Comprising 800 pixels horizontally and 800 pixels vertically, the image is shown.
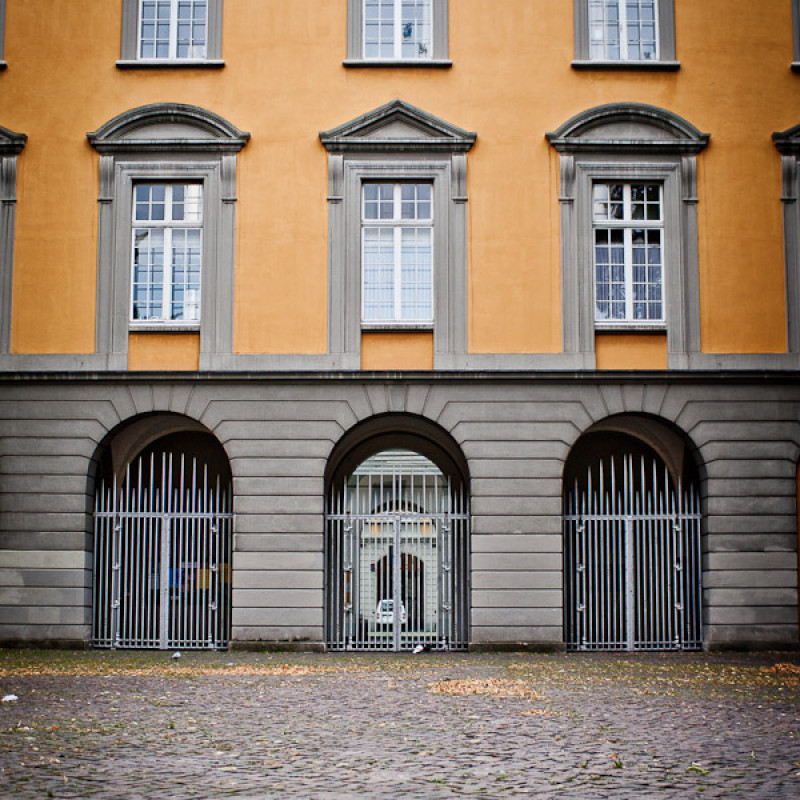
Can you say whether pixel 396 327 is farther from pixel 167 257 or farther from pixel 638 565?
pixel 638 565

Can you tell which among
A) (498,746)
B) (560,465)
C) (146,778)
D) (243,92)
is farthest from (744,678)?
(243,92)

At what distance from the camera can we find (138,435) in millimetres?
22234

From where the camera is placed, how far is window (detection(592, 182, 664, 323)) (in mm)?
21062

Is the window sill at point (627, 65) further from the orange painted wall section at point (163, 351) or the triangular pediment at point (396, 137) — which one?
the orange painted wall section at point (163, 351)

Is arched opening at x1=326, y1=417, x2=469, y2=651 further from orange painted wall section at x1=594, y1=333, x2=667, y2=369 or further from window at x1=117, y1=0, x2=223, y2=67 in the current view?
window at x1=117, y1=0, x2=223, y2=67

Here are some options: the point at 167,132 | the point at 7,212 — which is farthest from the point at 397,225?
the point at 7,212

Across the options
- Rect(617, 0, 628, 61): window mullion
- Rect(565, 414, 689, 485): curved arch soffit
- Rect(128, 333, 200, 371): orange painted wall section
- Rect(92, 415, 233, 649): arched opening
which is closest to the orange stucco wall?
Rect(617, 0, 628, 61): window mullion

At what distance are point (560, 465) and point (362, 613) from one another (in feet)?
13.3

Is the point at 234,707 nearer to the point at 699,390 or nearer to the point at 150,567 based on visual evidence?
the point at 150,567

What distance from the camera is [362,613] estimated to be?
69.8 feet

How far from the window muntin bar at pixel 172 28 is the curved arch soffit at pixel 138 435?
601 centimetres

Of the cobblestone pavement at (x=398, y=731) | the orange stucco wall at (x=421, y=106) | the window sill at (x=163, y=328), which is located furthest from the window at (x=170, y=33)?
the cobblestone pavement at (x=398, y=731)

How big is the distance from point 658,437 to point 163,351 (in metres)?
8.36

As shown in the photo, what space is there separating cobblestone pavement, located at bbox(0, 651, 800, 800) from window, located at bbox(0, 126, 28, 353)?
240 inches
